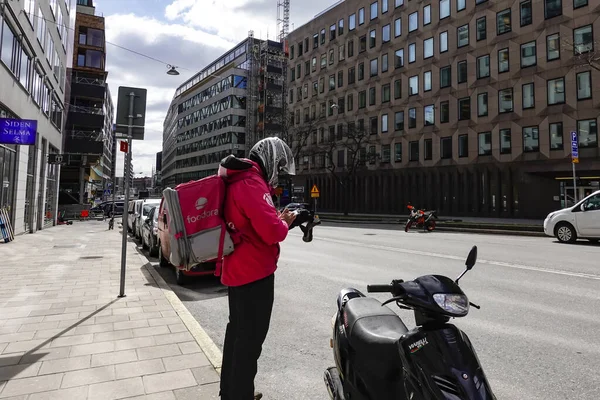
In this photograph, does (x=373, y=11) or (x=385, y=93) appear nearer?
(x=385, y=93)

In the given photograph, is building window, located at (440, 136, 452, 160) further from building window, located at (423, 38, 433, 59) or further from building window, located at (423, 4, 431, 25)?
building window, located at (423, 4, 431, 25)

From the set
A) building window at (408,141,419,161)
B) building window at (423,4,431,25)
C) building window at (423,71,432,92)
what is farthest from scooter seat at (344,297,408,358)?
building window at (423,4,431,25)

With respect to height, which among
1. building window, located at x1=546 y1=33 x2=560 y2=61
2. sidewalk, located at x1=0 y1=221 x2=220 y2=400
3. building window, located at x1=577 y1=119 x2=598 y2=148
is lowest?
sidewalk, located at x1=0 y1=221 x2=220 y2=400

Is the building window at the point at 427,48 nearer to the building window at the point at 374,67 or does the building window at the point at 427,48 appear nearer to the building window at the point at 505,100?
the building window at the point at 374,67

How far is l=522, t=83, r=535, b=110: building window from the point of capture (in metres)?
28.7

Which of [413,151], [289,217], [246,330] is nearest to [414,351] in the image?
[246,330]

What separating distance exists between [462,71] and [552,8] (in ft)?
24.5

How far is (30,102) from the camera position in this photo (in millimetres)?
16969

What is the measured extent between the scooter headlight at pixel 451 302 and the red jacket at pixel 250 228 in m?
0.95

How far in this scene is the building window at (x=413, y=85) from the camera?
37188 mm

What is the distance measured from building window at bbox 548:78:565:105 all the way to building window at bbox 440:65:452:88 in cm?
832

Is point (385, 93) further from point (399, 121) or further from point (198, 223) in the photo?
point (198, 223)

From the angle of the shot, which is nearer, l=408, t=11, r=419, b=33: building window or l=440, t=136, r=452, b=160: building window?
l=440, t=136, r=452, b=160: building window

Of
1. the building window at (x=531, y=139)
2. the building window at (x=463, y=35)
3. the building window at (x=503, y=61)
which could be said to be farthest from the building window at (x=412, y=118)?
the building window at (x=531, y=139)
